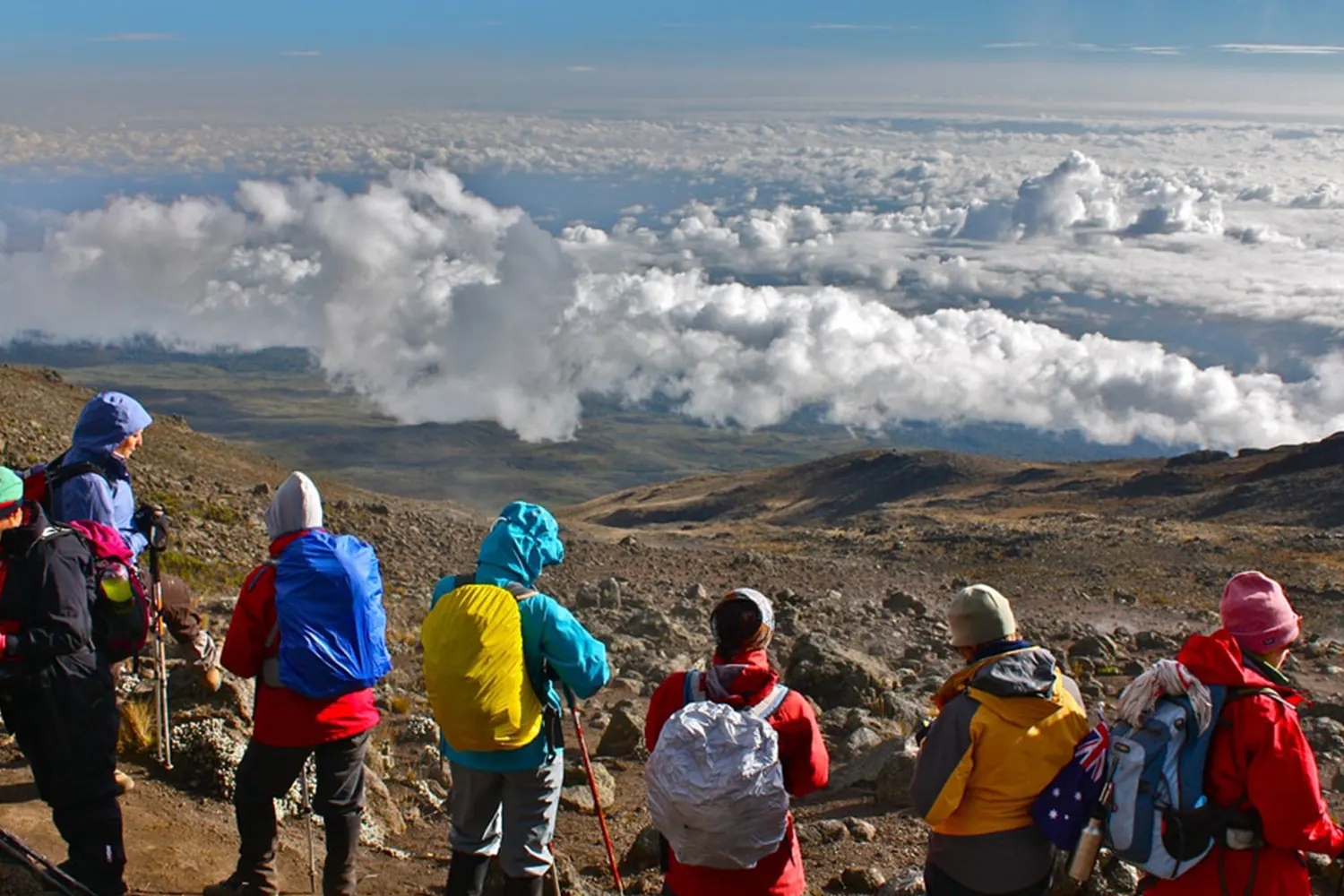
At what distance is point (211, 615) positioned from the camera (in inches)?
571

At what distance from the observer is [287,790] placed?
584 centimetres

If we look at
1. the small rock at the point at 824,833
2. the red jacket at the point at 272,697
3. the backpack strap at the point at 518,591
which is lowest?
the small rock at the point at 824,833

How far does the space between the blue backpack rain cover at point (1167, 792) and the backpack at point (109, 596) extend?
437cm

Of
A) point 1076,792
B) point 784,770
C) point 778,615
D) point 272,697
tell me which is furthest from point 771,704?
point 778,615

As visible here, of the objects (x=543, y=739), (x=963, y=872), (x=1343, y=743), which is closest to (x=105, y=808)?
(x=543, y=739)

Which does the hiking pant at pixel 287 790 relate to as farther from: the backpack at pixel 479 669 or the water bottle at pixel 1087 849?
the water bottle at pixel 1087 849

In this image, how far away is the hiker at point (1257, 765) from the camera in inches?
168

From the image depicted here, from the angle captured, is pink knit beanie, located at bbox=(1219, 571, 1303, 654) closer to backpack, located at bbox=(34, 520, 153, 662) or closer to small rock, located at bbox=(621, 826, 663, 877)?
small rock, located at bbox=(621, 826, 663, 877)

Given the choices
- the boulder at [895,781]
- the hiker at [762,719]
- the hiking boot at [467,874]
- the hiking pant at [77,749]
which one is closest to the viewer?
the hiker at [762,719]

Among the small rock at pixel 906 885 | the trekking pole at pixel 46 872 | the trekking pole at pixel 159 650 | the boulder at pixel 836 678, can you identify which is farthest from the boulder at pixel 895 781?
the trekking pole at pixel 46 872

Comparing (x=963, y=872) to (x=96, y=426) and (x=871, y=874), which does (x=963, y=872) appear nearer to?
(x=871, y=874)

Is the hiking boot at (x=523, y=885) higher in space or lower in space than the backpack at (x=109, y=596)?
lower

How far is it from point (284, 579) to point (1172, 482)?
74249 millimetres

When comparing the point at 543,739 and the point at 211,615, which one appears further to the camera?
the point at 211,615
